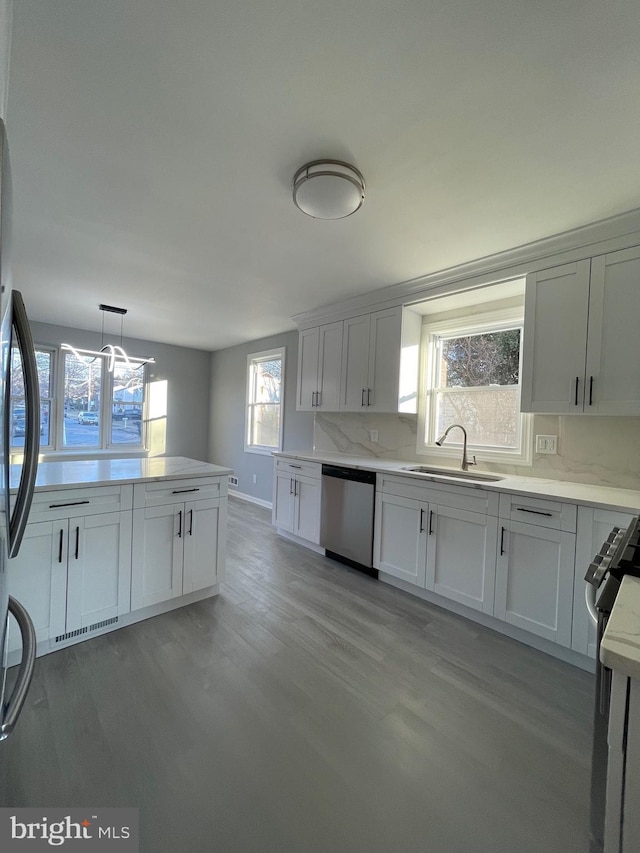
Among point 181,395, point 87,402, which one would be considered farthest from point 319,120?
point 181,395

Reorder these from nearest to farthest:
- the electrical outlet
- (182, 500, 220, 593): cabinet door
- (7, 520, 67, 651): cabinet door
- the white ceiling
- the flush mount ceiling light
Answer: the white ceiling
the flush mount ceiling light
(7, 520, 67, 651): cabinet door
(182, 500, 220, 593): cabinet door
the electrical outlet

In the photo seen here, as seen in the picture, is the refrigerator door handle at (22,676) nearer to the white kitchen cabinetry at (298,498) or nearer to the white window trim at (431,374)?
the white kitchen cabinetry at (298,498)

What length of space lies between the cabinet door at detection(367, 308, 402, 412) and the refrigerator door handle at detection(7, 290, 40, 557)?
8.82 feet

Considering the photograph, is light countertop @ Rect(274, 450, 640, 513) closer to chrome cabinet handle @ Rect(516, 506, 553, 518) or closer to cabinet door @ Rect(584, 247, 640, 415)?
chrome cabinet handle @ Rect(516, 506, 553, 518)

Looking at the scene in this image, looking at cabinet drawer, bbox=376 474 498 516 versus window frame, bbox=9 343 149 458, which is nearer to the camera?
cabinet drawer, bbox=376 474 498 516

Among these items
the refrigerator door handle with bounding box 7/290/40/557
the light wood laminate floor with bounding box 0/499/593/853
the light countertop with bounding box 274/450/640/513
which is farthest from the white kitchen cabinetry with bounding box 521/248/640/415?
the refrigerator door handle with bounding box 7/290/40/557

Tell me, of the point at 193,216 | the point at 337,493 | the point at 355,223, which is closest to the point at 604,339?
the point at 355,223

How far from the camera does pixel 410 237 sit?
7.54 ft

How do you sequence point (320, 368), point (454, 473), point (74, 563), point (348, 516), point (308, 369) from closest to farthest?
point (74, 563) < point (454, 473) < point (348, 516) < point (320, 368) < point (308, 369)

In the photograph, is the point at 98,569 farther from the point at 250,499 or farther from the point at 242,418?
the point at 242,418

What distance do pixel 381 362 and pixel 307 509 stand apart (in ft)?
5.35

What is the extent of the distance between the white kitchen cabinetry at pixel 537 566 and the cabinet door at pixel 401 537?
1.81 feet

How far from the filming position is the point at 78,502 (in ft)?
6.25

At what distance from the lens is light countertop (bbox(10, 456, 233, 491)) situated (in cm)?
190
